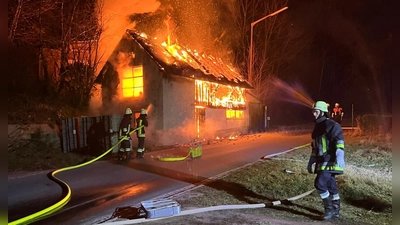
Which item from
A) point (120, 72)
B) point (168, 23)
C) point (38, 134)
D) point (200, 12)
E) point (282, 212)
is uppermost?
point (200, 12)

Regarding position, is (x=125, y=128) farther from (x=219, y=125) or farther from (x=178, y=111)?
(x=219, y=125)

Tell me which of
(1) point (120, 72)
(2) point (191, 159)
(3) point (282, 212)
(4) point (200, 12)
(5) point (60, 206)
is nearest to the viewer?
(3) point (282, 212)

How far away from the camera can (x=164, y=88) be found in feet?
54.2

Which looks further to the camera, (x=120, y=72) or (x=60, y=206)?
(x=120, y=72)

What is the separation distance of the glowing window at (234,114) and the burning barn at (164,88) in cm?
125

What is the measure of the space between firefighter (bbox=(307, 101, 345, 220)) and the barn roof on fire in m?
11.5

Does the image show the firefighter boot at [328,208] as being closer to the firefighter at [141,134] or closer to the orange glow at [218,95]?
the firefighter at [141,134]

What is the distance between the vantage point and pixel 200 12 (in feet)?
80.7

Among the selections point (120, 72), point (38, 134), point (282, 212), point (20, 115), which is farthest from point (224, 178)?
point (120, 72)

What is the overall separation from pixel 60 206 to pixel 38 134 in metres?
6.71

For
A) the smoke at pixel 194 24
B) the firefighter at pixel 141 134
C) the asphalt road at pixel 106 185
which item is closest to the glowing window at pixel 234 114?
the smoke at pixel 194 24

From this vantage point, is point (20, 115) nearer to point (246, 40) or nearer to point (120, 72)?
point (120, 72)

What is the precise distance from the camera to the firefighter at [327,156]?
5305 mm

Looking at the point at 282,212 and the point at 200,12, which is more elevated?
the point at 200,12
